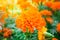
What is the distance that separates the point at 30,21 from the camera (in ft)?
5.47

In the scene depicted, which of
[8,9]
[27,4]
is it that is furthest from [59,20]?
[8,9]

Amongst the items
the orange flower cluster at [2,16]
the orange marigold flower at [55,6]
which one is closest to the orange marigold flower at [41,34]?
the orange marigold flower at [55,6]

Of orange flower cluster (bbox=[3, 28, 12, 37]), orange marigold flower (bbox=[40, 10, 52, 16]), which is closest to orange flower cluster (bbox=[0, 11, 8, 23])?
orange flower cluster (bbox=[3, 28, 12, 37])

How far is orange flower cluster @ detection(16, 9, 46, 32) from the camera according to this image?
→ 1.67 m

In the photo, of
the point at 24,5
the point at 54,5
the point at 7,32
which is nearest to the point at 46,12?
the point at 54,5

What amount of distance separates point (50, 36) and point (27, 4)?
0.34m

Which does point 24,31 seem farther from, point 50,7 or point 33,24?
point 50,7

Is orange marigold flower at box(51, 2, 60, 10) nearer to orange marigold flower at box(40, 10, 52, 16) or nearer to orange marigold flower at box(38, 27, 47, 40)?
orange marigold flower at box(40, 10, 52, 16)

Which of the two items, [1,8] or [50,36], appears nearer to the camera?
[50,36]

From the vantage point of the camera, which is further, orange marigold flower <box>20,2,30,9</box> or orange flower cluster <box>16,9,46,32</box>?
orange marigold flower <box>20,2,30,9</box>

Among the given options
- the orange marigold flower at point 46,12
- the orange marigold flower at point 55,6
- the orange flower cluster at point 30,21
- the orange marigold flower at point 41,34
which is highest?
the orange marigold flower at point 55,6

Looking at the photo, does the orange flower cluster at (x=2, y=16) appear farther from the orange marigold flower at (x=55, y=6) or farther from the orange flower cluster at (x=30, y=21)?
the orange marigold flower at (x=55, y=6)

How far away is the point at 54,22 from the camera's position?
1756 millimetres

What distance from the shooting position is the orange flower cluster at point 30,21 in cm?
167
